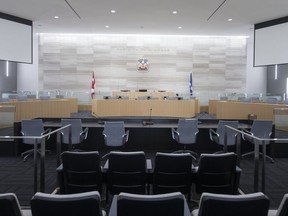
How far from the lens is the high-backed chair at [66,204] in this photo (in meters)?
1.61

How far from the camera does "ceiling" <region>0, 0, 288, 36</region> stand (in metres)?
8.86

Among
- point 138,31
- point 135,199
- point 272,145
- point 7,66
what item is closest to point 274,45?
point 272,145

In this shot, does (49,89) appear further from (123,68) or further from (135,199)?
(135,199)

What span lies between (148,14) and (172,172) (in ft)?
27.3

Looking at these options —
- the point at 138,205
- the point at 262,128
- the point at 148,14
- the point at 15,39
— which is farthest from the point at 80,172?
the point at 15,39

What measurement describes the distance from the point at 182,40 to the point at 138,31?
3.08 metres

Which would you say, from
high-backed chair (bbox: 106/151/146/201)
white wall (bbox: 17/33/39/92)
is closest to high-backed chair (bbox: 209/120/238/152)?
high-backed chair (bbox: 106/151/146/201)

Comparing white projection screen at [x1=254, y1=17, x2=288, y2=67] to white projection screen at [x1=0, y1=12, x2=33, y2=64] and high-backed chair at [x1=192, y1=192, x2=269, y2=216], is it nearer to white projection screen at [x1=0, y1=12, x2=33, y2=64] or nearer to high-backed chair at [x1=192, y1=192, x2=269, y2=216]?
white projection screen at [x1=0, y1=12, x2=33, y2=64]

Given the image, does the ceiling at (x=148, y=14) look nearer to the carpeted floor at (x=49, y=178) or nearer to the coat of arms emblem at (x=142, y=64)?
the coat of arms emblem at (x=142, y=64)

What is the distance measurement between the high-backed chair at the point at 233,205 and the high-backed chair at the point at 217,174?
142cm

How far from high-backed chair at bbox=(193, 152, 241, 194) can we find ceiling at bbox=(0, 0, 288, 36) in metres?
6.81

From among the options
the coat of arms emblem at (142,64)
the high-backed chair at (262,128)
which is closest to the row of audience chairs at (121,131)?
the high-backed chair at (262,128)

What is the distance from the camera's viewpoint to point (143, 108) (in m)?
10.5

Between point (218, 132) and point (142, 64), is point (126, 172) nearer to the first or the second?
point (218, 132)
